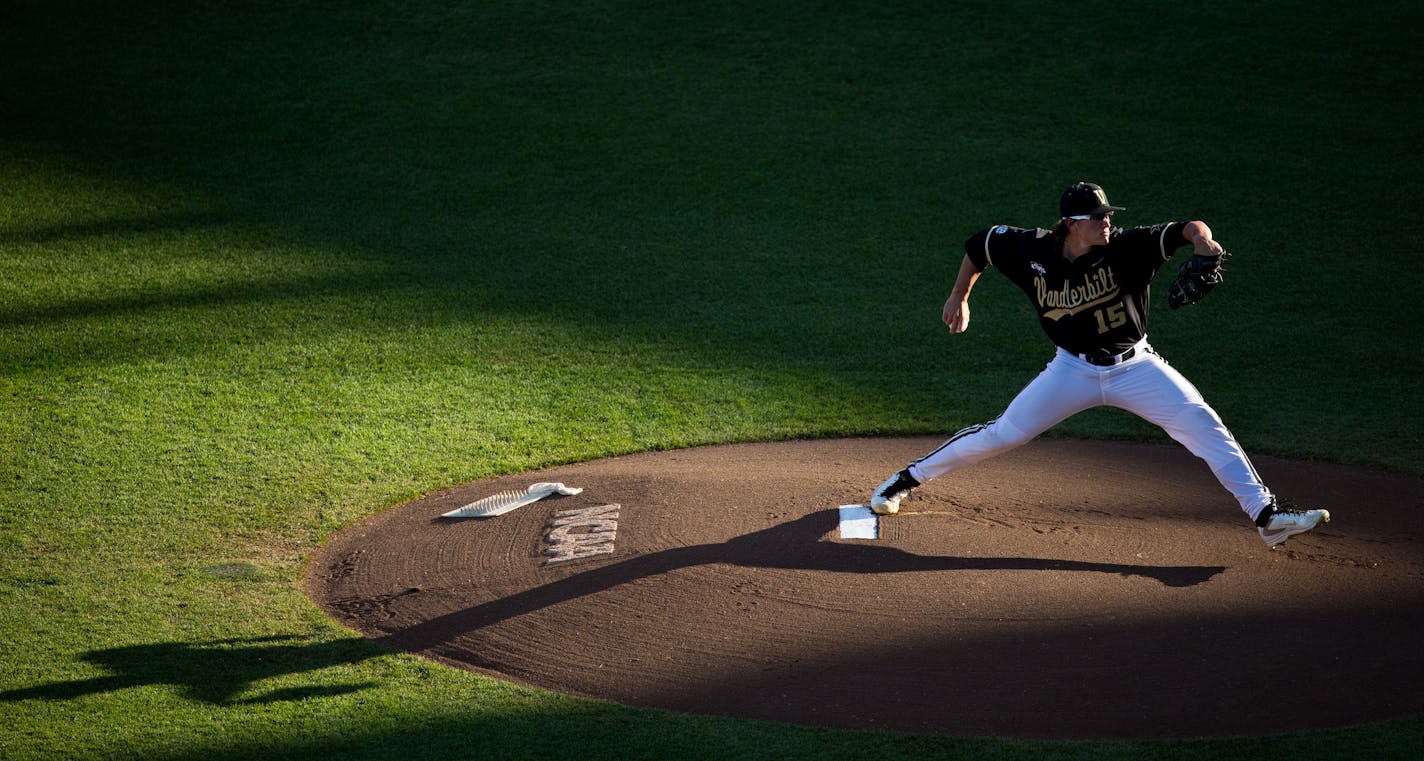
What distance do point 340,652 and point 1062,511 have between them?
3.41 meters

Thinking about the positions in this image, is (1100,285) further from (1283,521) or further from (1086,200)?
(1283,521)

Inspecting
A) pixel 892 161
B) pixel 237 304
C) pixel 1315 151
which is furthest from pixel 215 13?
pixel 1315 151

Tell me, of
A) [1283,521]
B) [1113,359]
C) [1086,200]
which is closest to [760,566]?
[1113,359]

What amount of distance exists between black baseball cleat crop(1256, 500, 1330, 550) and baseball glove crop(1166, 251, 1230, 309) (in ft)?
3.20

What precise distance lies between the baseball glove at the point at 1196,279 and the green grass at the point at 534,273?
185 cm

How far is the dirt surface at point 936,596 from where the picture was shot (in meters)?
4.64

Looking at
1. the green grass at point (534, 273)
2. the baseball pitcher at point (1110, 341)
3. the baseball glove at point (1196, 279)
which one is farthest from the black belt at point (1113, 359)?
the green grass at point (534, 273)

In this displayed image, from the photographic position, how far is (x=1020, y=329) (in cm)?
929

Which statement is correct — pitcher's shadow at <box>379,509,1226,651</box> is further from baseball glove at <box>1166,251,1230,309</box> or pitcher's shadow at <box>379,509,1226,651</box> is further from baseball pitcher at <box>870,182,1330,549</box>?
baseball glove at <box>1166,251,1230,309</box>

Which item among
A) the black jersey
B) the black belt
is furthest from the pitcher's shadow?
the black jersey

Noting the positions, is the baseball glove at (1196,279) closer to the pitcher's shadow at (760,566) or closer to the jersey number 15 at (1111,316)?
the jersey number 15 at (1111,316)

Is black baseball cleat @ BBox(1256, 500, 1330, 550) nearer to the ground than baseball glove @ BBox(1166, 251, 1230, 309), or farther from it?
nearer to the ground

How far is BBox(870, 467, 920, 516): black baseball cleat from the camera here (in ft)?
19.8

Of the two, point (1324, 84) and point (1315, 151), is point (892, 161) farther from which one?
point (1324, 84)
